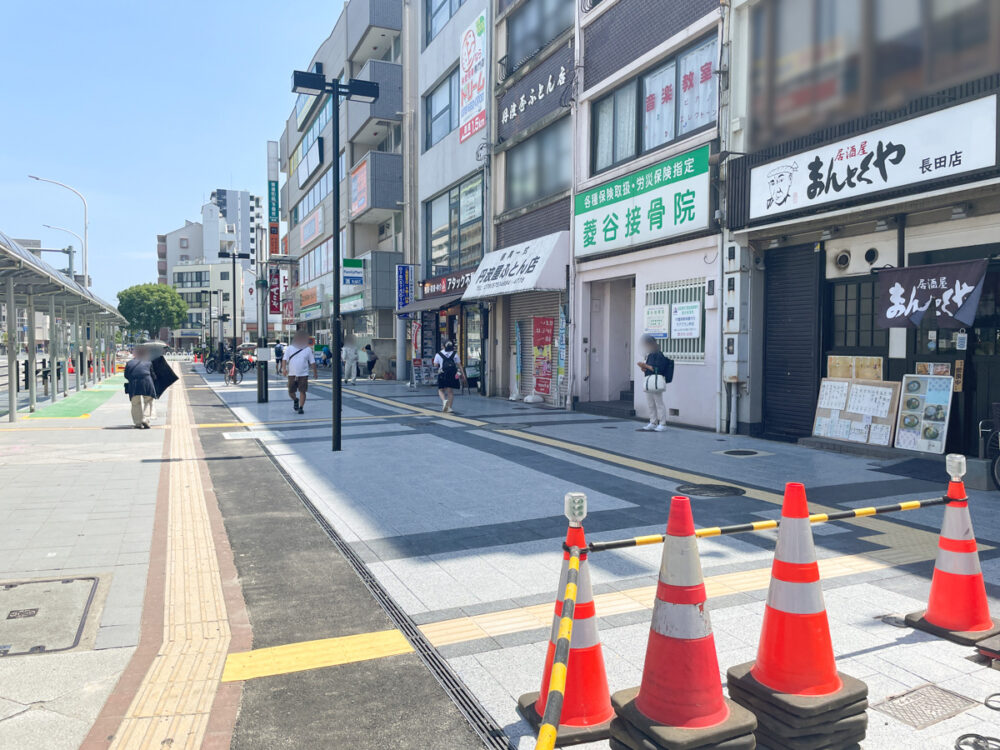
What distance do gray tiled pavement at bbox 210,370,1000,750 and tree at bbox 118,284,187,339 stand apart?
94.8 meters

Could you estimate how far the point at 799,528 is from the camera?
317 cm

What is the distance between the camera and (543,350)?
63.4ft

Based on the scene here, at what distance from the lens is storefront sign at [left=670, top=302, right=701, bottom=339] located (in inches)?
534

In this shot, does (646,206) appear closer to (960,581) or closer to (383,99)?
(960,581)

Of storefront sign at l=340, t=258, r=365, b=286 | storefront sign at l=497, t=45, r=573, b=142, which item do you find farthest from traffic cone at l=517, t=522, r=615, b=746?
storefront sign at l=340, t=258, r=365, b=286

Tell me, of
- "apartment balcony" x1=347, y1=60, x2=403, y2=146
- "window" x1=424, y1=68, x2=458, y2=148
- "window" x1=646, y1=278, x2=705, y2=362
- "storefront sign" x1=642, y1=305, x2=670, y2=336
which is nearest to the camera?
"window" x1=646, y1=278, x2=705, y2=362

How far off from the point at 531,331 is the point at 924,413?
1155cm

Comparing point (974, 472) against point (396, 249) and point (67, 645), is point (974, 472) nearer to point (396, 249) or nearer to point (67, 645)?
point (67, 645)

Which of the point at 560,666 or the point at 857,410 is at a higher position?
the point at 857,410

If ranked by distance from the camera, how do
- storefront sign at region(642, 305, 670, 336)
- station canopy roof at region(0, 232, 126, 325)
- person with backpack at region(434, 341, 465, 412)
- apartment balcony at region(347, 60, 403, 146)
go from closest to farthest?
station canopy roof at region(0, 232, 126, 325)
storefront sign at region(642, 305, 670, 336)
person with backpack at region(434, 341, 465, 412)
apartment balcony at region(347, 60, 403, 146)

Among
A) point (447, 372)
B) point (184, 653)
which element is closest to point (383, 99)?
point (447, 372)

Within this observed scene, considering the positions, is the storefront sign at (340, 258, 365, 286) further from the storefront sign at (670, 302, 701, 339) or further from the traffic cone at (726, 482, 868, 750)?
the traffic cone at (726, 482, 868, 750)

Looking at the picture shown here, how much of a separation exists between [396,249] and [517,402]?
16.0 m

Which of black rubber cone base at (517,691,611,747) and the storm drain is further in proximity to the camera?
the storm drain
